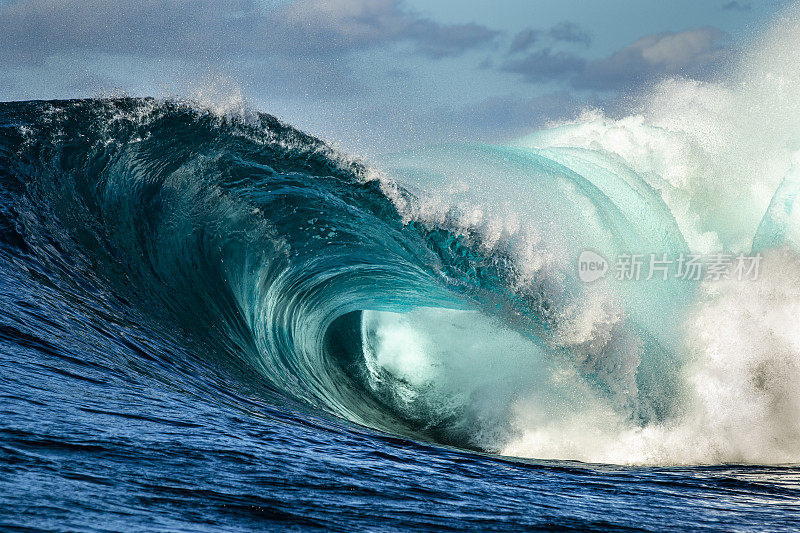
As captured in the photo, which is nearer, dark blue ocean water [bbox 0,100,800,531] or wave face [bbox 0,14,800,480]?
dark blue ocean water [bbox 0,100,800,531]

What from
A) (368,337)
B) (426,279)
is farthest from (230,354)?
(368,337)

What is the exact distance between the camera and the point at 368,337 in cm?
1014

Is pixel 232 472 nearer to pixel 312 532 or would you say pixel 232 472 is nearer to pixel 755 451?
pixel 312 532

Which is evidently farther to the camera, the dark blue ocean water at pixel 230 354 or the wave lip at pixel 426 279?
the wave lip at pixel 426 279

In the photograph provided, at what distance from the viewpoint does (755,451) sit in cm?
655

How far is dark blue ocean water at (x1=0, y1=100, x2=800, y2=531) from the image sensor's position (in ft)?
7.67

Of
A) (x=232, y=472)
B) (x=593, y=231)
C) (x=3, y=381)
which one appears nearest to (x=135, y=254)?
(x=3, y=381)

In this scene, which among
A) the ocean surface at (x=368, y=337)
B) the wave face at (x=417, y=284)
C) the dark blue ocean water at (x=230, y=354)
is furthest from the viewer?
the wave face at (x=417, y=284)

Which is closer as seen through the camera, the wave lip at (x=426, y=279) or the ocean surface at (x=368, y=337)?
the ocean surface at (x=368, y=337)

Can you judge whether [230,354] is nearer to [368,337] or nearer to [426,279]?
[426,279]

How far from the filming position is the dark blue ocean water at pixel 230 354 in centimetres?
234

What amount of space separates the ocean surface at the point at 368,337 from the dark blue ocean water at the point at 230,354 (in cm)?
2

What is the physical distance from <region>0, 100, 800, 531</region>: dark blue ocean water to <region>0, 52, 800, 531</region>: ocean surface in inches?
1.0

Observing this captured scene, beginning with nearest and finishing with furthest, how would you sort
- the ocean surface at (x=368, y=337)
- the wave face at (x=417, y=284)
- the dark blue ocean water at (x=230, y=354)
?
the dark blue ocean water at (x=230, y=354)
the ocean surface at (x=368, y=337)
the wave face at (x=417, y=284)
